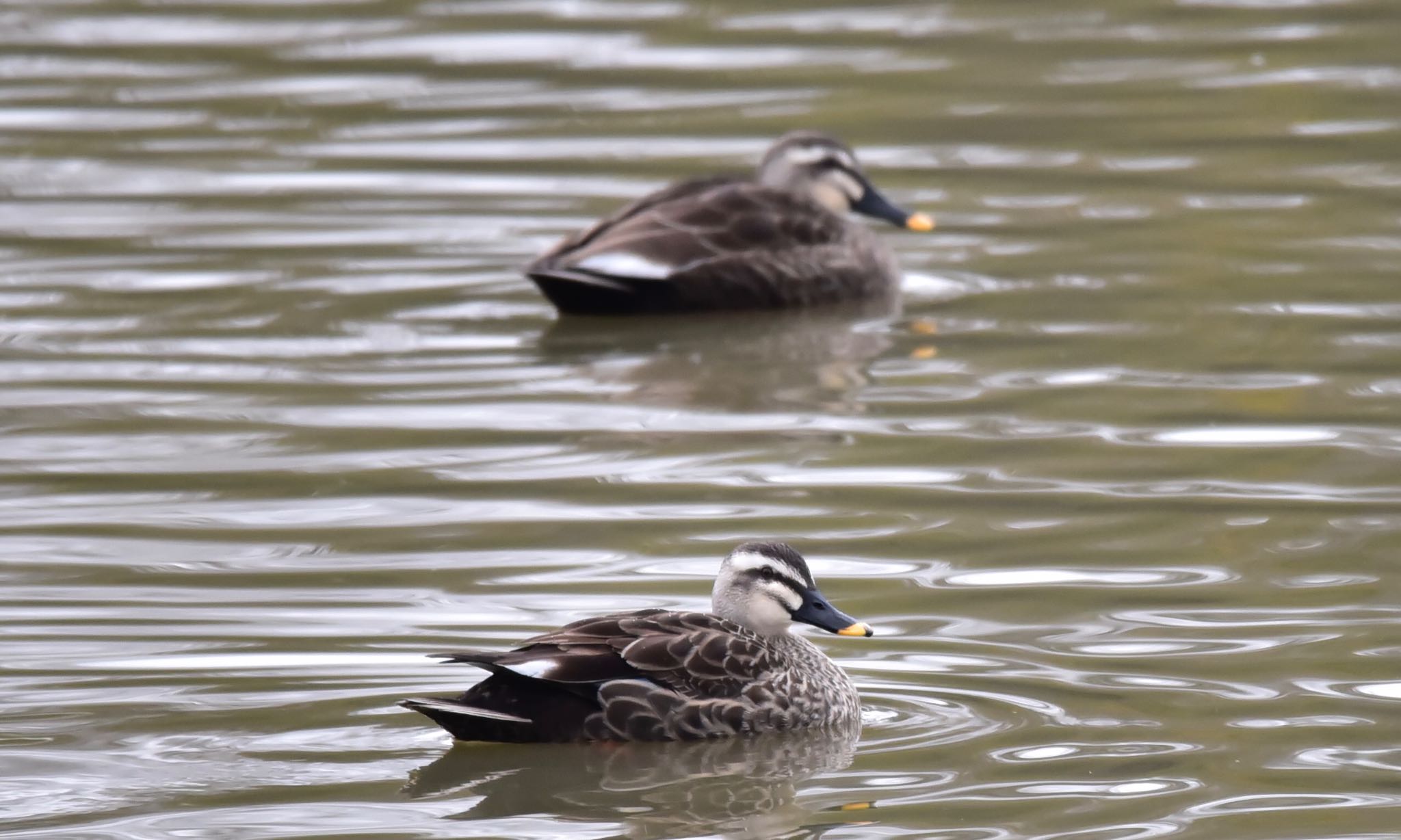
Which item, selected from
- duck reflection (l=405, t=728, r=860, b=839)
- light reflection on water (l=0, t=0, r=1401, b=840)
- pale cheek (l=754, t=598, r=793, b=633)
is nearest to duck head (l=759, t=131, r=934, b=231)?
light reflection on water (l=0, t=0, r=1401, b=840)

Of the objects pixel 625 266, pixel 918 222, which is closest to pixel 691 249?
pixel 625 266

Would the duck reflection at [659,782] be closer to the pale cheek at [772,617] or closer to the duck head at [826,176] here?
the pale cheek at [772,617]

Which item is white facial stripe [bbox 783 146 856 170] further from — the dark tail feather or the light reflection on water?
the dark tail feather

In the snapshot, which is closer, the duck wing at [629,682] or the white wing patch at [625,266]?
the duck wing at [629,682]

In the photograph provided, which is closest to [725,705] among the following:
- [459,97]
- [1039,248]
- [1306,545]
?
[1306,545]

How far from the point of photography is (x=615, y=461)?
368 inches

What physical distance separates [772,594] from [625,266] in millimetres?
4680

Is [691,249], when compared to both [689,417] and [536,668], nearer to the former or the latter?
[689,417]

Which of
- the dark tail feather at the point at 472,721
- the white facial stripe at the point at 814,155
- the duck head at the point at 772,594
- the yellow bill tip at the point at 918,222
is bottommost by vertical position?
the dark tail feather at the point at 472,721

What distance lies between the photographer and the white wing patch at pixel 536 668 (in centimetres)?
647

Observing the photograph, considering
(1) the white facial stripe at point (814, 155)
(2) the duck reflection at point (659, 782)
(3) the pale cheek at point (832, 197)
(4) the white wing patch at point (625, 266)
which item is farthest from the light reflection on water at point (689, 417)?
(1) the white facial stripe at point (814, 155)

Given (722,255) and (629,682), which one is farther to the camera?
(722,255)

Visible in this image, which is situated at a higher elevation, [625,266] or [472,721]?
[625,266]

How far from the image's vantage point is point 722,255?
11.9m
